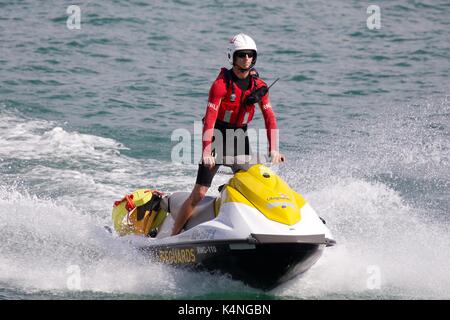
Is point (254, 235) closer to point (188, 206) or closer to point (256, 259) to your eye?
point (256, 259)

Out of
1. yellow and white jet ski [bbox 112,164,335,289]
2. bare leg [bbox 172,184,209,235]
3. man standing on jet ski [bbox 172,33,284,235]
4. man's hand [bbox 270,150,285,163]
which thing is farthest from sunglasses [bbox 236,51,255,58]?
bare leg [bbox 172,184,209,235]

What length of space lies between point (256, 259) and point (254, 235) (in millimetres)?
266

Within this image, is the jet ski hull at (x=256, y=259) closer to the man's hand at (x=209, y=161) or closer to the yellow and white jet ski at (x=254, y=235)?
the yellow and white jet ski at (x=254, y=235)

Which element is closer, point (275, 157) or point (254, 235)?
point (254, 235)

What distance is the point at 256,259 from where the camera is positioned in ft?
25.8

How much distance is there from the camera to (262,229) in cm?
778

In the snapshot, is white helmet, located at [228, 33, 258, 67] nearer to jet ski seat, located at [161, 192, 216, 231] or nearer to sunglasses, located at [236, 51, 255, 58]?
sunglasses, located at [236, 51, 255, 58]

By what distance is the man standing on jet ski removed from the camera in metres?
8.39

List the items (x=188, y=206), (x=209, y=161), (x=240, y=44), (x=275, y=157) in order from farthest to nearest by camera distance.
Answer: (x=188, y=206) → (x=275, y=157) → (x=240, y=44) → (x=209, y=161)

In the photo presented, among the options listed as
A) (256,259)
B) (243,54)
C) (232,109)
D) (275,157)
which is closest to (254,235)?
(256,259)

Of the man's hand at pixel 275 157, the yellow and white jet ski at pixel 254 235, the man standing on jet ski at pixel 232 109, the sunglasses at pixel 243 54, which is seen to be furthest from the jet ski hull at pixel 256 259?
the sunglasses at pixel 243 54

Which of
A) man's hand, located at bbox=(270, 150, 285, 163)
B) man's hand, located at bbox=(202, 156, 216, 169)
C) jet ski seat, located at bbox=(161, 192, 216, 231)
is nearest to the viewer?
man's hand, located at bbox=(202, 156, 216, 169)

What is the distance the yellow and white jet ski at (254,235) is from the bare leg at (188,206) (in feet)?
0.29
